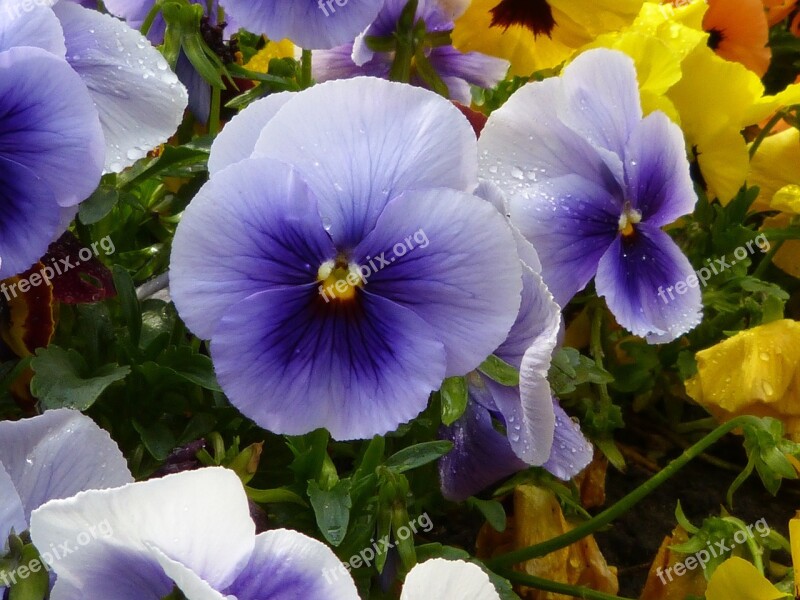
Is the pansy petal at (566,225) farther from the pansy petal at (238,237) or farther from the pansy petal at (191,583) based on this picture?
the pansy petal at (191,583)

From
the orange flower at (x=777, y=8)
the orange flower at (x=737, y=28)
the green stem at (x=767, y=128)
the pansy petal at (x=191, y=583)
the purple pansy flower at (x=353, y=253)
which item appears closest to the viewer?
the pansy petal at (x=191, y=583)

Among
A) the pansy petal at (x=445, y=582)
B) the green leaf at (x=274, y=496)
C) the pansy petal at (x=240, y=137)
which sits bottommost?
the green leaf at (x=274, y=496)

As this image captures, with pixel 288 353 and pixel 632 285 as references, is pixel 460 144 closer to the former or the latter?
pixel 288 353

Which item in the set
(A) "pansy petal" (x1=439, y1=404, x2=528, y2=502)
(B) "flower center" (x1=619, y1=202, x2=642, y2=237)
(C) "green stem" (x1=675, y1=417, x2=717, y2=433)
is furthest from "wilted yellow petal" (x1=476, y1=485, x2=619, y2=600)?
(C) "green stem" (x1=675, y1=417, x2=717, y2=433)

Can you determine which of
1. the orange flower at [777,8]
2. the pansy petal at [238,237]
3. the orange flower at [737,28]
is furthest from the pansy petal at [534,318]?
the orange flower at [777,8]

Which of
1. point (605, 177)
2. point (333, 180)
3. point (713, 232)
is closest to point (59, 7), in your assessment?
point (333, 180)

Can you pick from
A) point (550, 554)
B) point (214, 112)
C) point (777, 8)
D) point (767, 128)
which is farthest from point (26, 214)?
point (777, 8)

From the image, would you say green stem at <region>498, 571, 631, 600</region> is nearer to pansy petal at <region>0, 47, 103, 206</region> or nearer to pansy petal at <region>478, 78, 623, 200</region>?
pansy petal at <region>478, 78, 623, 200</region>
